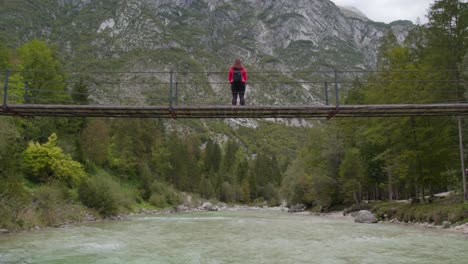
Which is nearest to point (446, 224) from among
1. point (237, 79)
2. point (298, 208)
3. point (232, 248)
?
point (232, 248)

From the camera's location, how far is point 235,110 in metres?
15.5

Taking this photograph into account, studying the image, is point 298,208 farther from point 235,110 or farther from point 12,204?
point 235,110

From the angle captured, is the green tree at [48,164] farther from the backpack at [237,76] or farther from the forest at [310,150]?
the backpack at [237,76]

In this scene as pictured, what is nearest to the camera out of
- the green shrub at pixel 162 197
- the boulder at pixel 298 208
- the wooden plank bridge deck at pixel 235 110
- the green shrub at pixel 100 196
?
the wooden plank bridge deck at pixel 235 110

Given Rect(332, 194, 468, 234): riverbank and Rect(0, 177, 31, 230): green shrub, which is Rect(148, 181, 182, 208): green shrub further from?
Rect(0, 177, 31, 230): green shrub

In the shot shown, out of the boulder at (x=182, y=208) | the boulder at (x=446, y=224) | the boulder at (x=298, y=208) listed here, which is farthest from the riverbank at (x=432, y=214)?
the boulder at (x=182, y=208)

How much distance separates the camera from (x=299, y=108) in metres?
15.2

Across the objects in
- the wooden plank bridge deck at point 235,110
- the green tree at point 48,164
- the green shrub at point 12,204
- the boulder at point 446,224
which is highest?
the wooden plank bridge deck at point 235,110

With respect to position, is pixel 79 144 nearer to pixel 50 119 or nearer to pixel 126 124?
pixel 50 119

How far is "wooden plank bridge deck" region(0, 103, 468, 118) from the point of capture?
15102 mm

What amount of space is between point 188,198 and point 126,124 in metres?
20.9

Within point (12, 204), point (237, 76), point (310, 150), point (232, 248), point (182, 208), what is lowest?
point (182, 208)

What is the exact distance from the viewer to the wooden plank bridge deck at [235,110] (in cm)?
1510

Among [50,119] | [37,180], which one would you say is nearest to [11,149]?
[37,180]
